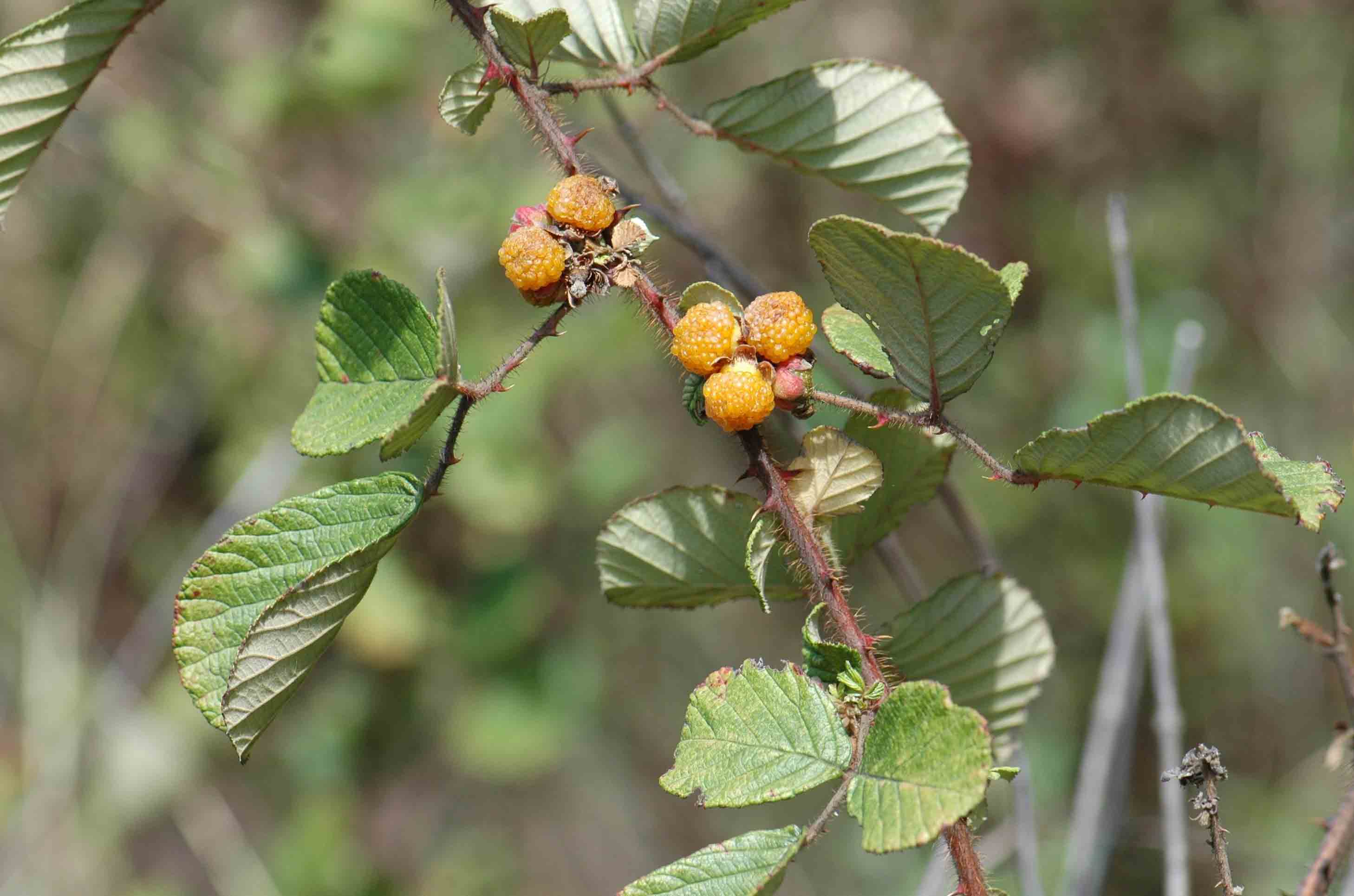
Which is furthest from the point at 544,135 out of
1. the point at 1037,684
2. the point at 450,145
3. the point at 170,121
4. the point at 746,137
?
the point at 170,121

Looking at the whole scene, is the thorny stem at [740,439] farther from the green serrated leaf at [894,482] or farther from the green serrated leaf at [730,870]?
the green serrated leaf at [894,482]

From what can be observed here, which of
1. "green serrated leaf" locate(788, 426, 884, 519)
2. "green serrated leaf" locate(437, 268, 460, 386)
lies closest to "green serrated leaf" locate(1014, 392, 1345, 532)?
"green serrated leaf" locate(788, 426, 884, 519)

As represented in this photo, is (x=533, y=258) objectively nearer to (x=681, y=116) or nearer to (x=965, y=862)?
(x=681, y=116)

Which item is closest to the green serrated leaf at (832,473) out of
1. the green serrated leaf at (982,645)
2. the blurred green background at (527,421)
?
the green serrated leaf at (982,645)

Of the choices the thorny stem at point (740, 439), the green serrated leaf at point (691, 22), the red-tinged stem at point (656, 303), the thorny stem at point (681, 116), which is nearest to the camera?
the thorny stem at point (740, 439)

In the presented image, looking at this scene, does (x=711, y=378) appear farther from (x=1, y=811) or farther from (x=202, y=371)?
(x=1, y=811)

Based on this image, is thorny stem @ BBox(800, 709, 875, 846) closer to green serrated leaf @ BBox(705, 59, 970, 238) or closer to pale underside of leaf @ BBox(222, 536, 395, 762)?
pale underside of leaf @ BBox(222, 536, 395, 762)

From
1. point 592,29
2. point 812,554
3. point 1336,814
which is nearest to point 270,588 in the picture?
point 812,554
